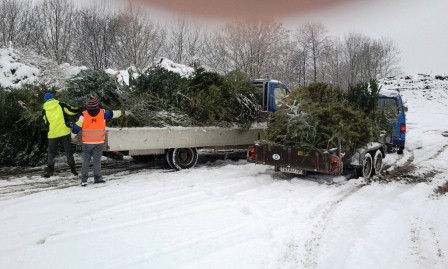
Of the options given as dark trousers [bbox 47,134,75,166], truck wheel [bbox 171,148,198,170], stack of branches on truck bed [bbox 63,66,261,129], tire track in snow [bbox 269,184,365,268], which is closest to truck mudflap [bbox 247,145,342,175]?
tire track in snow [bbox 269,184,365,268]

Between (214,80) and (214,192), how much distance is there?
4.40 metres

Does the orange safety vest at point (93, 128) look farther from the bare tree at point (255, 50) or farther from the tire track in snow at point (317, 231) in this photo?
the bare tree at point (255, 50)

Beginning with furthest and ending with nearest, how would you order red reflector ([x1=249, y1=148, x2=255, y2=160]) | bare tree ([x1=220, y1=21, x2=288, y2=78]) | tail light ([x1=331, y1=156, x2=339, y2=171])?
Result: bare tree ([x1=220, y1=21, x2=288, y2=78])
red reflector ([x1=249, y1=148, x2=255, y2=160])
tail light ([x1=331, y1=156, x2=339, y2=171])

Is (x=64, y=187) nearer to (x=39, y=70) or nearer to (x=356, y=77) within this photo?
(x=39, y=70)

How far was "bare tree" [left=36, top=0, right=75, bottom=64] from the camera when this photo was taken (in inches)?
1411

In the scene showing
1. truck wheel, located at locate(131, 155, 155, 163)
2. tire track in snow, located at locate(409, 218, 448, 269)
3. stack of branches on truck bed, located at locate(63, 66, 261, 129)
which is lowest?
tire track in snow, located at locate(409, 218, 448, 269)

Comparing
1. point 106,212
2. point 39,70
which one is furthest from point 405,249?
point 39,70

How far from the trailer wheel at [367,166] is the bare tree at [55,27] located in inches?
1324

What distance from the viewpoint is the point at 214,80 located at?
10281 mm

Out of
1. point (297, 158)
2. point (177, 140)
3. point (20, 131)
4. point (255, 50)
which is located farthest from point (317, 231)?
point (255, 50)

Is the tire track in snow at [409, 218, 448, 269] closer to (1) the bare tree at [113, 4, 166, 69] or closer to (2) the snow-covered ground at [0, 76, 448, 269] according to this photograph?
(2) the snow-covered ground at [0, 76, 448, 269]

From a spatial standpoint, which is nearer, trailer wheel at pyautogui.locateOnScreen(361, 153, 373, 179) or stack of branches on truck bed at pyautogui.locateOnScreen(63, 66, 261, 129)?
trailer wheel at pyautogui.locateOnScreen(361, 153, 373, 179)

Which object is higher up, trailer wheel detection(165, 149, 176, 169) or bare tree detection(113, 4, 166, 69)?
bare tree detection(113, 4, 166, 69)

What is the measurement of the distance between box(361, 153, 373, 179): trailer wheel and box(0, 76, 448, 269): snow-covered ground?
1.20 feet
